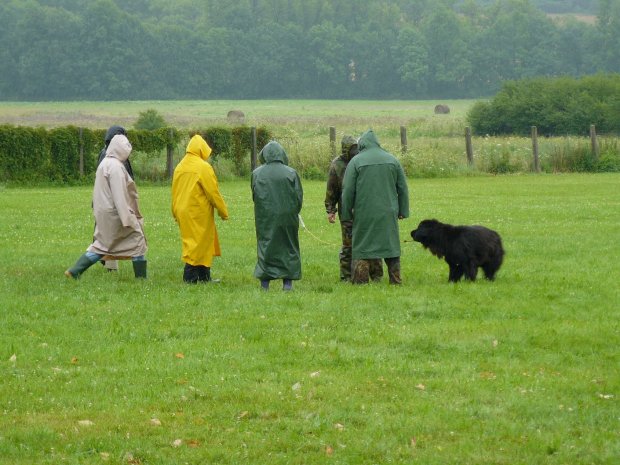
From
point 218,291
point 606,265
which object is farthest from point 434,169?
point 218,291

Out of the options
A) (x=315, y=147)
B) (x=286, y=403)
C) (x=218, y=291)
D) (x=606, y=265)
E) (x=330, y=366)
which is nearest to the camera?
(x=286, y=403)

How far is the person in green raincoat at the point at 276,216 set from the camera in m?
13.3

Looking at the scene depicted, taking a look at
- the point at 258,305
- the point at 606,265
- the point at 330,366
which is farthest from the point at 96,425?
the point at 606,265

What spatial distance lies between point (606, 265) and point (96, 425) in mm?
9714

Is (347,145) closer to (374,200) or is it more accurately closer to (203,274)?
(374,200)

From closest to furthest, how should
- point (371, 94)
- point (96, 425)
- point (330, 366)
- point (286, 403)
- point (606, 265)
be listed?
point (96, 425)
point (286, 403)
point (330, 366)
point (606, 265)
point (371, 94)

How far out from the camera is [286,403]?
27.6 feet

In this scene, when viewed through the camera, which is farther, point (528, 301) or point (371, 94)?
point (371, 94)

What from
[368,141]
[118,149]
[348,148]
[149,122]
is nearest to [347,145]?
[348,148]

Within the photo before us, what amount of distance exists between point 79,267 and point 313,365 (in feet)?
19.5

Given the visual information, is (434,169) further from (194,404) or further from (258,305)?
(194,404)

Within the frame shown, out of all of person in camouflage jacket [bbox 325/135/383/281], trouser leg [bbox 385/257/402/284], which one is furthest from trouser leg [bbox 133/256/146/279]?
trouser leg [bbox 385/257/402/284]

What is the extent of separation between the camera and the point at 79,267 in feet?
48.3

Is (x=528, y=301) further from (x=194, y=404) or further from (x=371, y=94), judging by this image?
(x=371, y=94)
